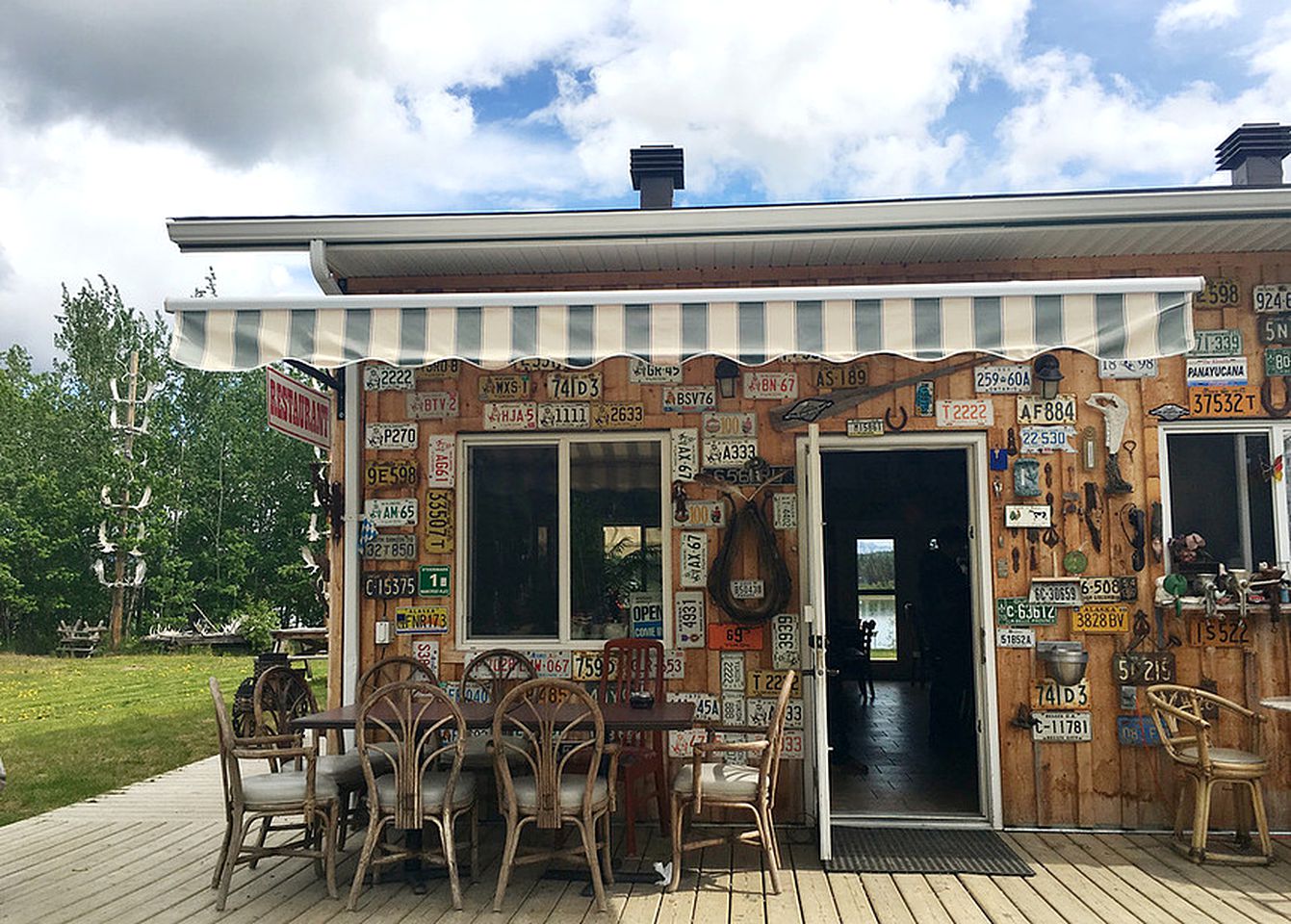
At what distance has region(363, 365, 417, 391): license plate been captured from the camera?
18.5 ft

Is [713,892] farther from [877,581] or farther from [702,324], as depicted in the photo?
[877,581]

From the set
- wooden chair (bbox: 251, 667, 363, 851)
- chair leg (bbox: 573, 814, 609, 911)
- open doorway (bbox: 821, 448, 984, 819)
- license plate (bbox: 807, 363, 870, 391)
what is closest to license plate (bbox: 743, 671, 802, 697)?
open doorway (bbox: 821, 448, 984, 819)

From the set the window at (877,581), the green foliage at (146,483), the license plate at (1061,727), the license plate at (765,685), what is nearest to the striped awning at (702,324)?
the license plate at (765,685)

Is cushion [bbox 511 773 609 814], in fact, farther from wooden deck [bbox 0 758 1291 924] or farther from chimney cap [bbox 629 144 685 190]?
chimney cap [bbox 629 144 685 190]

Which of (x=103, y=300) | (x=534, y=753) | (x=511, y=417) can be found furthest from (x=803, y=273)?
(x=103, y=300)

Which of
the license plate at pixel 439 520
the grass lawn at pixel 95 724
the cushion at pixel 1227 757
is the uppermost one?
the license plate at pixel 439 520

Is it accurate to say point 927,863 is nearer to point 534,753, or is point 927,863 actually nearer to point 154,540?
point 534,753

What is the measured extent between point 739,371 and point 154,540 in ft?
61.7

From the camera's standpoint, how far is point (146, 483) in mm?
21234

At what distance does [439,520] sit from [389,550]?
1.04 ft

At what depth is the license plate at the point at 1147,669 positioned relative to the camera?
5.15 m

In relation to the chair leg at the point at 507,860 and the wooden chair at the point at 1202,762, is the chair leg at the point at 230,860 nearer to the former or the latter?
the chair leg at the point at 507,860

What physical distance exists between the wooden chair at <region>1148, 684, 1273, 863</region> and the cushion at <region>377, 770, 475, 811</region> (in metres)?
3.17

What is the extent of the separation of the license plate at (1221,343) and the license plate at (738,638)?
2.69 m
